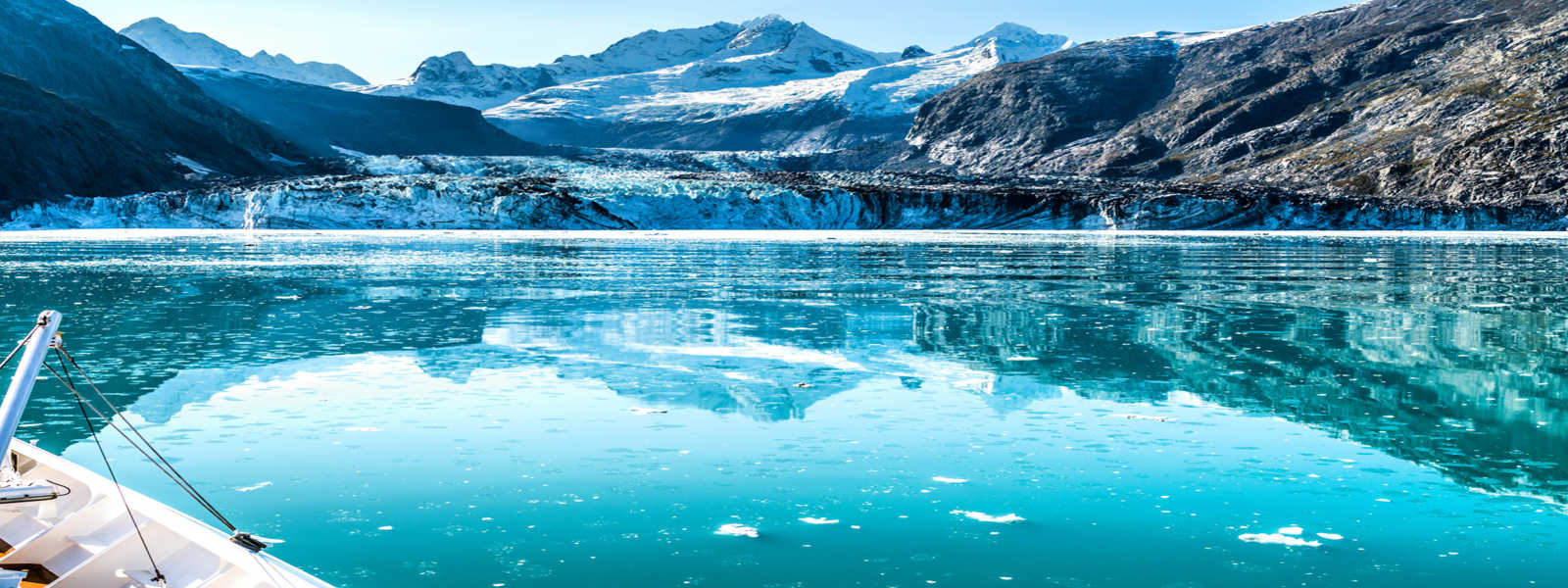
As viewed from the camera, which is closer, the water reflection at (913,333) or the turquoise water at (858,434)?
the turquoise water at (858,434)

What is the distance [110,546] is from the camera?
6352 mm

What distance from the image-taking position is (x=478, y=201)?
9200cm

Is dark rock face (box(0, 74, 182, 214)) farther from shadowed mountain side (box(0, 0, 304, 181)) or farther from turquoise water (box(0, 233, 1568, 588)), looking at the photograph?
turquoise water (box(0, 233, 1568, 588))

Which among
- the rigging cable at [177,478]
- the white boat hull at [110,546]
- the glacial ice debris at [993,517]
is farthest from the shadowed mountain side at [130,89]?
the glacial ice debris at [993,517]

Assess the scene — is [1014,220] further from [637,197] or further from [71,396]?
[71,396]

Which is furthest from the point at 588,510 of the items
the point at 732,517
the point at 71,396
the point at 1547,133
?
the point at 1547,133

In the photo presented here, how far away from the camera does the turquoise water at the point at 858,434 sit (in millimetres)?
7328

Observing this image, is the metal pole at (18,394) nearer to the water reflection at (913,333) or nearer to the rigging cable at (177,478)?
the rigging cable at (177,478)

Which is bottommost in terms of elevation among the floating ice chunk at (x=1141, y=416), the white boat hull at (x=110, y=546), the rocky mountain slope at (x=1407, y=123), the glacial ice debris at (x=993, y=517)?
the glacial ice debris at (x=993, y=517)

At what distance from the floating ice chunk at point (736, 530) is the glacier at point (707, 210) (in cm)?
8453

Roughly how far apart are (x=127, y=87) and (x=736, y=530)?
194940mm

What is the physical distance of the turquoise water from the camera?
733 cm

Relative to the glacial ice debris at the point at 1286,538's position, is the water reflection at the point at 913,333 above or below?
above

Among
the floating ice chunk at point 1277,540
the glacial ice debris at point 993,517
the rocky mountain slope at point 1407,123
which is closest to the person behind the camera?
the floating ice chunk at point 1277,540
